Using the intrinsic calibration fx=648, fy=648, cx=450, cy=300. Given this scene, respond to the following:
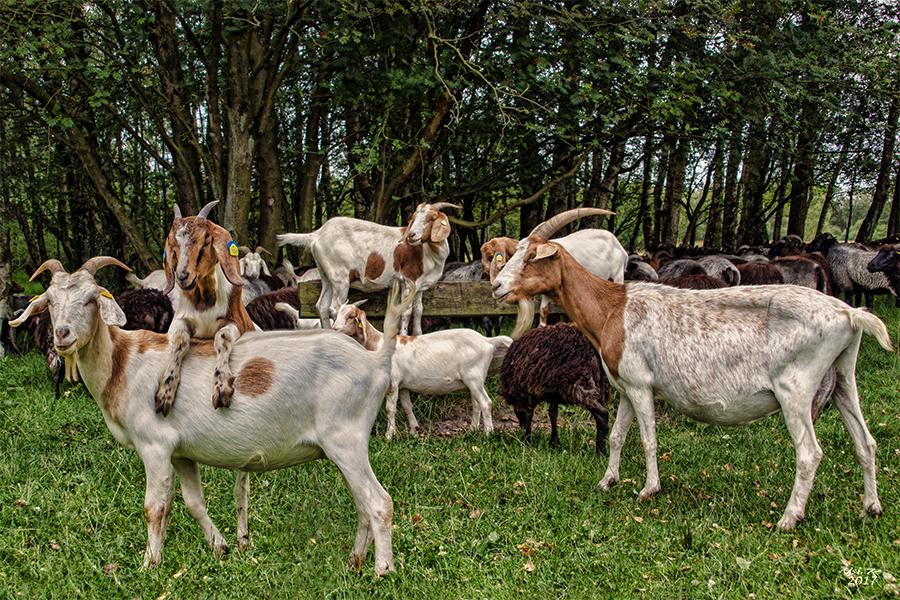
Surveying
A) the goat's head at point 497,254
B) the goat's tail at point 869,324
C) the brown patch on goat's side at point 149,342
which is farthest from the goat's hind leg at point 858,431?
the brown patch on goat's side at point 149,342

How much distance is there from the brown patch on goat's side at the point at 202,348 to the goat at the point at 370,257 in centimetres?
318

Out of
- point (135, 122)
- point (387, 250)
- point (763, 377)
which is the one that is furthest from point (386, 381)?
point (135, 122)

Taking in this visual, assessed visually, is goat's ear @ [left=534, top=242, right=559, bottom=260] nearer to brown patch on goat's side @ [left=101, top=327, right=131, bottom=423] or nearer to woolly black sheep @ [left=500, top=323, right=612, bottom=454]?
woolly black sheep @ [left=500, top=323, right=612, bottom=454]

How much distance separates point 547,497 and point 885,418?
411 centimetres

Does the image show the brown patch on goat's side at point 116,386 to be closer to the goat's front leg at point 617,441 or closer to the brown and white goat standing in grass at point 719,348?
the brown and white goat standing in grass at point 719,348

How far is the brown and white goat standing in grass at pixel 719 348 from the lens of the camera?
4109mm

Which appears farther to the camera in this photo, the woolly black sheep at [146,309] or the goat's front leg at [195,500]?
the woolly black sheep at [146,309]

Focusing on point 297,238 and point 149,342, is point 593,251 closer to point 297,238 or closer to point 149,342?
point 297,238

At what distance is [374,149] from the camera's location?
9.20 meters

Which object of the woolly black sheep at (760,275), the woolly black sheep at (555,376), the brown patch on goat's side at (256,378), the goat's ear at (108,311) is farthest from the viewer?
the woolly black sheep at (760,275)

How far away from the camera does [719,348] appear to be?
440 centimetres

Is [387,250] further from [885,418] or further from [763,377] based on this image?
[885,418]

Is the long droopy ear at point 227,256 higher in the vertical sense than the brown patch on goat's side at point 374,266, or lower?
higher

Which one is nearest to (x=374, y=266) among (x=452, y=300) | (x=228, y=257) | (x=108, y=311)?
(x=452, y=300)
